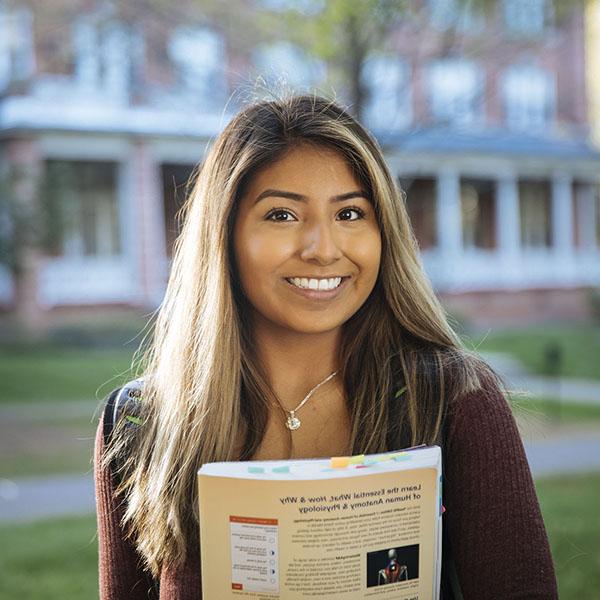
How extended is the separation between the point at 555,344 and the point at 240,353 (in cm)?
1373

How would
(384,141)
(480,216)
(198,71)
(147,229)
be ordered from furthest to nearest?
(480,216), (147,229), (198,71), (384,141)

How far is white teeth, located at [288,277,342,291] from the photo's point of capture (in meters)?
1.92

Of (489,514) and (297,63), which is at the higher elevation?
(297,63)

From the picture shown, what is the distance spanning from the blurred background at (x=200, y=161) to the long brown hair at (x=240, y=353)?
0.29m

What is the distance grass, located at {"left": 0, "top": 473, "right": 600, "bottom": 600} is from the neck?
2560 mm

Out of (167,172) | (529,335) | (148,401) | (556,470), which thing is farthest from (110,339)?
(148,401)

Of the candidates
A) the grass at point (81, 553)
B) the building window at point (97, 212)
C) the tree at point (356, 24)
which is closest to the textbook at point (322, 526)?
A: the grass at point (81, 553)

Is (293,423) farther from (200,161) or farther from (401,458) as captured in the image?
(200,161)

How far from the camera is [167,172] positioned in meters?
19.8

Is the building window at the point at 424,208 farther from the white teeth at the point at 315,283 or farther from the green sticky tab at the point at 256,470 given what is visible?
the green sticky tab at the point at 256,470

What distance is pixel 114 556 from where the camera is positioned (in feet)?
6.73

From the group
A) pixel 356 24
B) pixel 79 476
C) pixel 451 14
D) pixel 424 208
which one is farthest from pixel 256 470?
pixel 424 208

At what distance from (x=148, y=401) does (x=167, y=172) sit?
59.4 feet

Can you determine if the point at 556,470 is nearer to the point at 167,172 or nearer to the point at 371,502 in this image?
the point at 371,502
